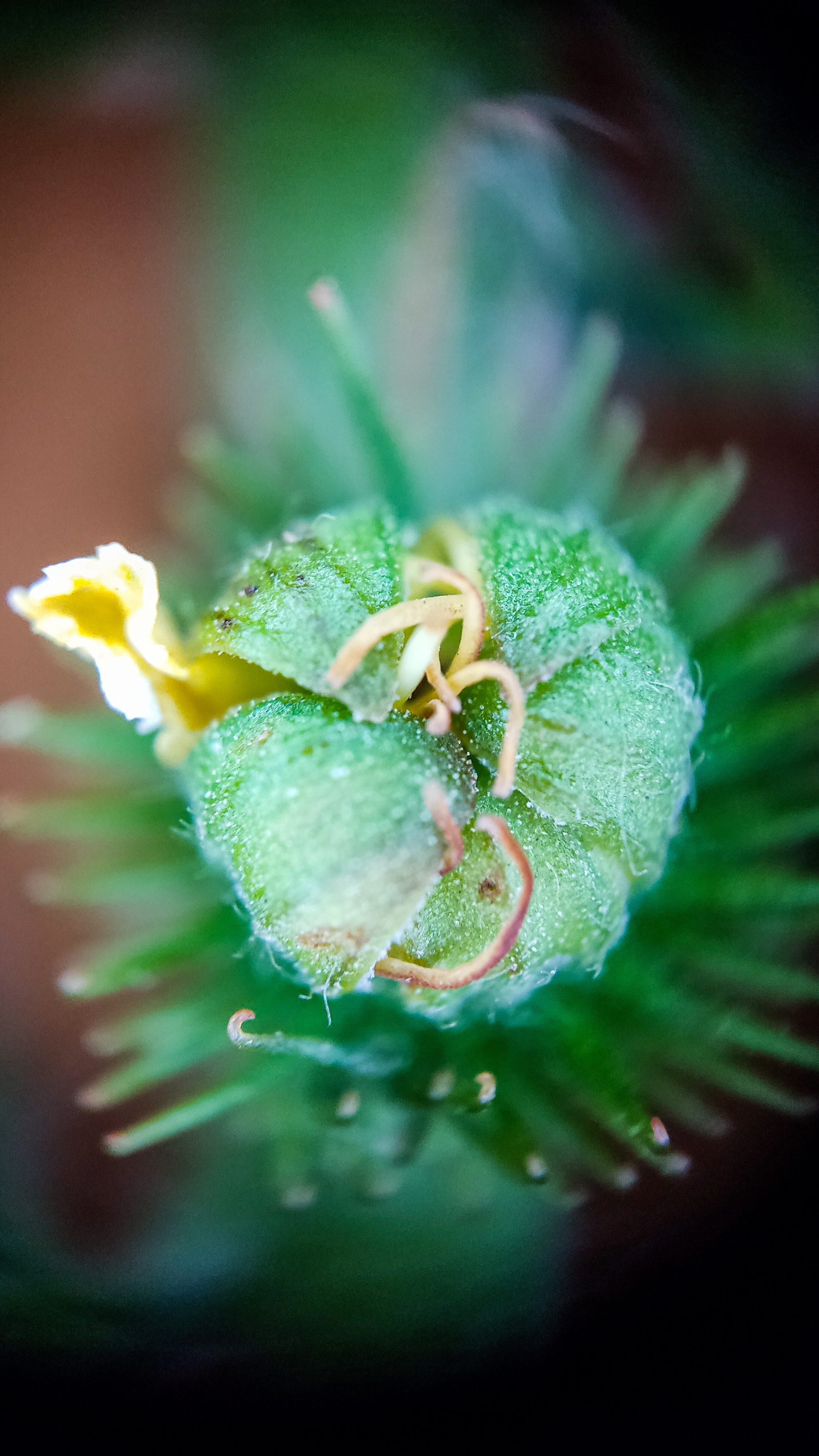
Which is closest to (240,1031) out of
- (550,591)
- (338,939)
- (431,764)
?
(338,939)

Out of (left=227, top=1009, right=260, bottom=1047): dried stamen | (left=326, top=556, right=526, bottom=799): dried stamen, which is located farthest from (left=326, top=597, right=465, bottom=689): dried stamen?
(left=227, top=1009, right=260, bottom=1047): dried stamen

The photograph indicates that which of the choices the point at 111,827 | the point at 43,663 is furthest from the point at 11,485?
the point at 111,827

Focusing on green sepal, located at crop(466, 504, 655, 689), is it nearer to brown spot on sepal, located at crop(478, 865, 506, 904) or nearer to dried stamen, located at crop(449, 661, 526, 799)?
dried stamen, located at crop(449, 661, 526, 799)

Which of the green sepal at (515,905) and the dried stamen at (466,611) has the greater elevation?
the dried stamen at (466,611)

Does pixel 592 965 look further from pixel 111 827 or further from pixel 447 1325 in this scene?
pixel 447 1325

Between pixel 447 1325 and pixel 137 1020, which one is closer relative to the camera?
pixel 137 1020

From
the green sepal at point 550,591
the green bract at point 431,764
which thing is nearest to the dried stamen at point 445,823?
the green bract at point 431,764

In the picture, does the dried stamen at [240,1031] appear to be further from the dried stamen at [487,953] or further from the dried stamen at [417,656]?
the dried stamen at [417,656]
